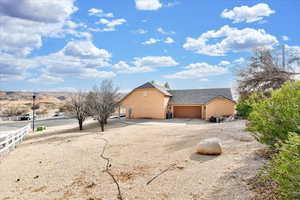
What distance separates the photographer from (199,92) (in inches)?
1076

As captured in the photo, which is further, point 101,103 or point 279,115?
point 101,103

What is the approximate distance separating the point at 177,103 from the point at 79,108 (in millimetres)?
13015

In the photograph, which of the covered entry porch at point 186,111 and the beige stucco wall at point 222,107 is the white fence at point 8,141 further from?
the beige stucco wall at point 222,107

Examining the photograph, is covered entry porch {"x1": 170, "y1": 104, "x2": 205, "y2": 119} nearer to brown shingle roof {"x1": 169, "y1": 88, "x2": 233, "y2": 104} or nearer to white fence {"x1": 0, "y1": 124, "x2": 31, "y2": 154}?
brown shingle roof {"x1": 169, "y1": 88, "x2": 233, "y2": 104}

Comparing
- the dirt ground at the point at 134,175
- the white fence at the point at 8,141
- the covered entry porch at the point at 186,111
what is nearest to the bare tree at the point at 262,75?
the dirt ground at the point at 134,175

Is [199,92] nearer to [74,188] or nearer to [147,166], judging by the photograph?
[147,166]

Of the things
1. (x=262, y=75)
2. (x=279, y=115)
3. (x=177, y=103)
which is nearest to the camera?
(x=279, y=115)

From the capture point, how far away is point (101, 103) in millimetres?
17891

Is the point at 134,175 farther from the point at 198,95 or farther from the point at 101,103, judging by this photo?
the point at 198,95

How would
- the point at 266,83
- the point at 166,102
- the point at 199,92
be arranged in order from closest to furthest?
the point at 266,83, the point at 166,102, the point at 199,92

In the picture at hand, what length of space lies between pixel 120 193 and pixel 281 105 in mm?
4673

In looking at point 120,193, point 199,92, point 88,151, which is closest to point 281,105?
point 120,193

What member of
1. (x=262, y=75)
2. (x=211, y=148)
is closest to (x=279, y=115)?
(x=211, y=148)

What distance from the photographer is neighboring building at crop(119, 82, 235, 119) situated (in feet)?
79.9
